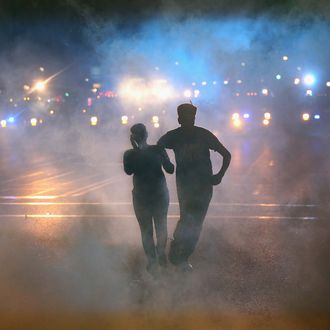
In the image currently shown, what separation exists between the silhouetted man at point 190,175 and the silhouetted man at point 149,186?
15cm

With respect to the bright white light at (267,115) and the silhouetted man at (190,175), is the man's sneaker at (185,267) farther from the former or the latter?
the bright white light at (267,115)

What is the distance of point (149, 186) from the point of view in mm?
5117

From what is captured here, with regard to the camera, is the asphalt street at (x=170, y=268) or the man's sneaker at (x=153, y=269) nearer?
the asphalt street at (x=170, y=268)

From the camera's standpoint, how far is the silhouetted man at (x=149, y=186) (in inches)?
202

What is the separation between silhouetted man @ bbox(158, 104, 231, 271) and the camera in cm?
519

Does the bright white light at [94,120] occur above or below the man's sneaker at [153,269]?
above

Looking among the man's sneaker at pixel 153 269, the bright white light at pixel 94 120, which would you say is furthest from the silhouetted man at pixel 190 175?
the bright white light at pixel 94 120

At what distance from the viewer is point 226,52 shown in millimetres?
17516

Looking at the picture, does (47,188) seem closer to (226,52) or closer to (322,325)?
(226,52)

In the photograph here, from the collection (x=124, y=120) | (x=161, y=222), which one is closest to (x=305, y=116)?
(x=124, y=120)

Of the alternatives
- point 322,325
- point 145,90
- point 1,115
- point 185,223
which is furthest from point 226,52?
point 1,115

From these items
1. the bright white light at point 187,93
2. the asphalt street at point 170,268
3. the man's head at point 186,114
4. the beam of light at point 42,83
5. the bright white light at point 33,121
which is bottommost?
the asphalt street at point 170,268

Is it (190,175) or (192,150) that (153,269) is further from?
(192,150)

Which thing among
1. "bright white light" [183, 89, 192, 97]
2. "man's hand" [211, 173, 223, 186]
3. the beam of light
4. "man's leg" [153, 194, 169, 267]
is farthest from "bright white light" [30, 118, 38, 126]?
"man's hand" [211, 173, 223, 186]
